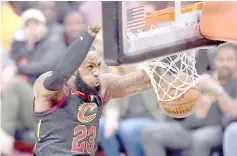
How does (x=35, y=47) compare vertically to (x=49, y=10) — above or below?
below

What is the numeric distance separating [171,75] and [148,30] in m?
0.49

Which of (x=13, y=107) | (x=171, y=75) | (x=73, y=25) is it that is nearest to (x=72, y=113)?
(x=171, y=75)

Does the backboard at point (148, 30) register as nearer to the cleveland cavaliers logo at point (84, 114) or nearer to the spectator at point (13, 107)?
the cleveland cavaliers logo at point (84, 114)

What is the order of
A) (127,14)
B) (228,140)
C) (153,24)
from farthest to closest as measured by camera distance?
(228,140) → (153,24) → (127,14)

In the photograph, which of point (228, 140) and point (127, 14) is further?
point (228, 140)

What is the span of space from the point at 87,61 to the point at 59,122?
0.35 meters

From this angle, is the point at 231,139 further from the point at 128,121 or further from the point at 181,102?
the point at 181,102

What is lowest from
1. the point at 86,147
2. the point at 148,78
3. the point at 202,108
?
the point at 202,108

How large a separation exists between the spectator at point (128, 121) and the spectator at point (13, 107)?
0.59m

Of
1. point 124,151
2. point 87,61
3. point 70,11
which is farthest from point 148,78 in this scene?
point 70,11

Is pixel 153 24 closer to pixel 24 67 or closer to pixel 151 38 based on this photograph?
pixel 151 38

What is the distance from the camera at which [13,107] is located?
16.8 feet

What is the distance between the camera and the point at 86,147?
372cm

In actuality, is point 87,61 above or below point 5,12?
above
